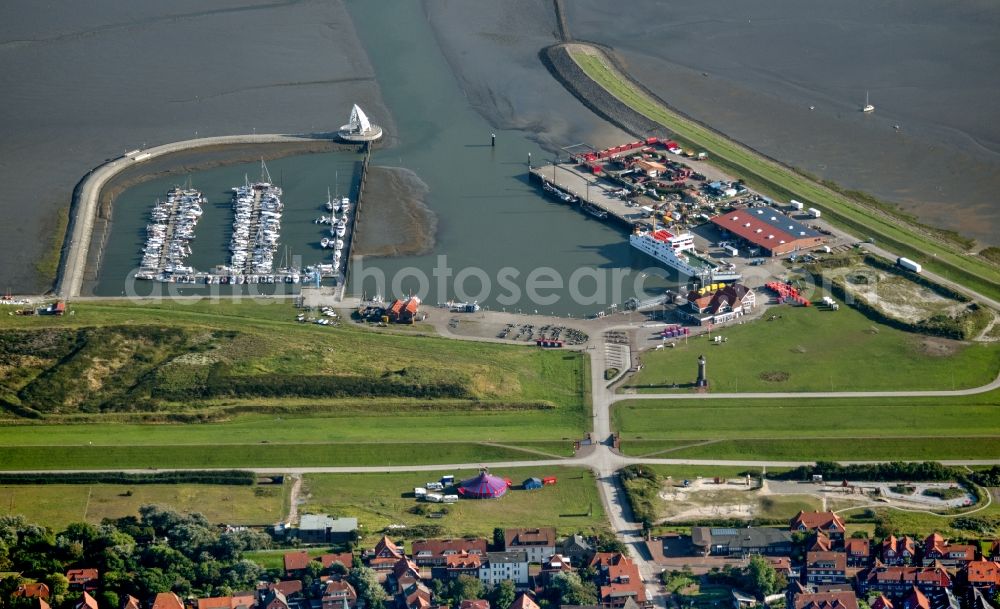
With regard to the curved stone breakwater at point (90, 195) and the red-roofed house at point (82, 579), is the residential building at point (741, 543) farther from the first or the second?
the curved stone breakwater at point (90, 195)

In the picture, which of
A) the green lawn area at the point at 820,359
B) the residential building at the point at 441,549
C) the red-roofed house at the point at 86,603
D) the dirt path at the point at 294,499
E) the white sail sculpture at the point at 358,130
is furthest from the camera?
the white sail sculpture at the point at 358,130

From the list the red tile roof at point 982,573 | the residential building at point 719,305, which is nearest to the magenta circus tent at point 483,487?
the residential building at point 719,305

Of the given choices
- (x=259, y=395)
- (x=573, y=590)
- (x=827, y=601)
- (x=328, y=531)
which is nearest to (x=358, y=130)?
(x=259, y=395)

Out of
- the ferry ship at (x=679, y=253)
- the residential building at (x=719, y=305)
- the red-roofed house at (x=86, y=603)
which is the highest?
the ferry ship at (x=679, y=253)

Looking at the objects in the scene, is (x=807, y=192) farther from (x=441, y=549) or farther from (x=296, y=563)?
(x=296, y=563)

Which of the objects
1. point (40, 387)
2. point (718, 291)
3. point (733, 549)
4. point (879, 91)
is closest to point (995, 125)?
point (879, 91)

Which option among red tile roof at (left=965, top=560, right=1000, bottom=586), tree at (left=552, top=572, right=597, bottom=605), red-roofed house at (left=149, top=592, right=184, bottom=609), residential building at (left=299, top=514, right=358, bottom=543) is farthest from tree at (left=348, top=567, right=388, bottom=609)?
red tile roof at (left=965, top=560, right=1000, bottom=586)

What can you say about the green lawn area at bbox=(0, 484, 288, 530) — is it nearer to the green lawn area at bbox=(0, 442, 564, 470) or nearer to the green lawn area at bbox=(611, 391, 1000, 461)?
the green lawn area at bbox=(0, 442, 564, 470)
